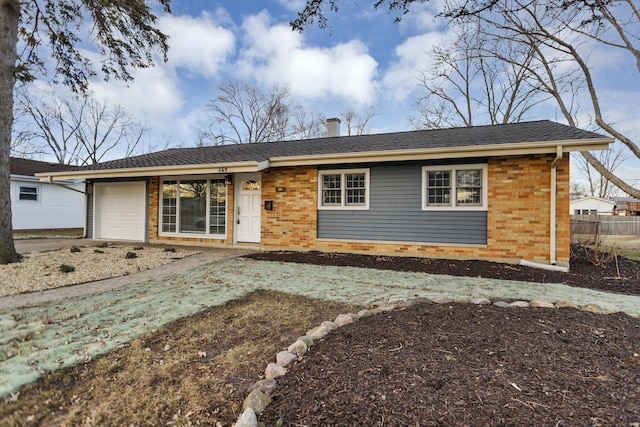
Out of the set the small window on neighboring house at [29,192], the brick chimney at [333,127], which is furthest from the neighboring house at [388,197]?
the small window on neighboring house at [29,192]

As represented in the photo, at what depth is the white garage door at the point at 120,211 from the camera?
11547 mm

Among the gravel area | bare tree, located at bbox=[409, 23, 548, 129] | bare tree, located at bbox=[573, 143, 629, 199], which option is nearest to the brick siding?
the gravel area

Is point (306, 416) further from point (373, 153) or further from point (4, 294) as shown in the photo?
point (373, 153)

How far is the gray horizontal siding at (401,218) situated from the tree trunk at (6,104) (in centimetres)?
723

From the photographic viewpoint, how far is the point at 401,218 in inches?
332

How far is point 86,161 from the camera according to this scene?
93.9 ft

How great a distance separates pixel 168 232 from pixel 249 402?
402 inches

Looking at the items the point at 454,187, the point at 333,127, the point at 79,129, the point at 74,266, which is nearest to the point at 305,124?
the point at 333,127

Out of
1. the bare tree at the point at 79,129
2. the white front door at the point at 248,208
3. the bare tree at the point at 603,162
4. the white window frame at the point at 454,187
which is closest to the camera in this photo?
the white window frame at the point at 454,187

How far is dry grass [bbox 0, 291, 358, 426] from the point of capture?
206cm

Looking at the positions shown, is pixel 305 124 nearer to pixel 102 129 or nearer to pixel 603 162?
pixel 102 129

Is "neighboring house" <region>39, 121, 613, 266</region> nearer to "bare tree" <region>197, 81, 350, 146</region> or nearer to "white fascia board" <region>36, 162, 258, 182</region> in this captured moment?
"white fascia board" <region>36, 162, 258, 182</region>

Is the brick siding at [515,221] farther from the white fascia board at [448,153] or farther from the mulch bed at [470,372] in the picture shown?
the mulch bed at [470,372]

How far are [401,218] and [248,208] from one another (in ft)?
15.1
